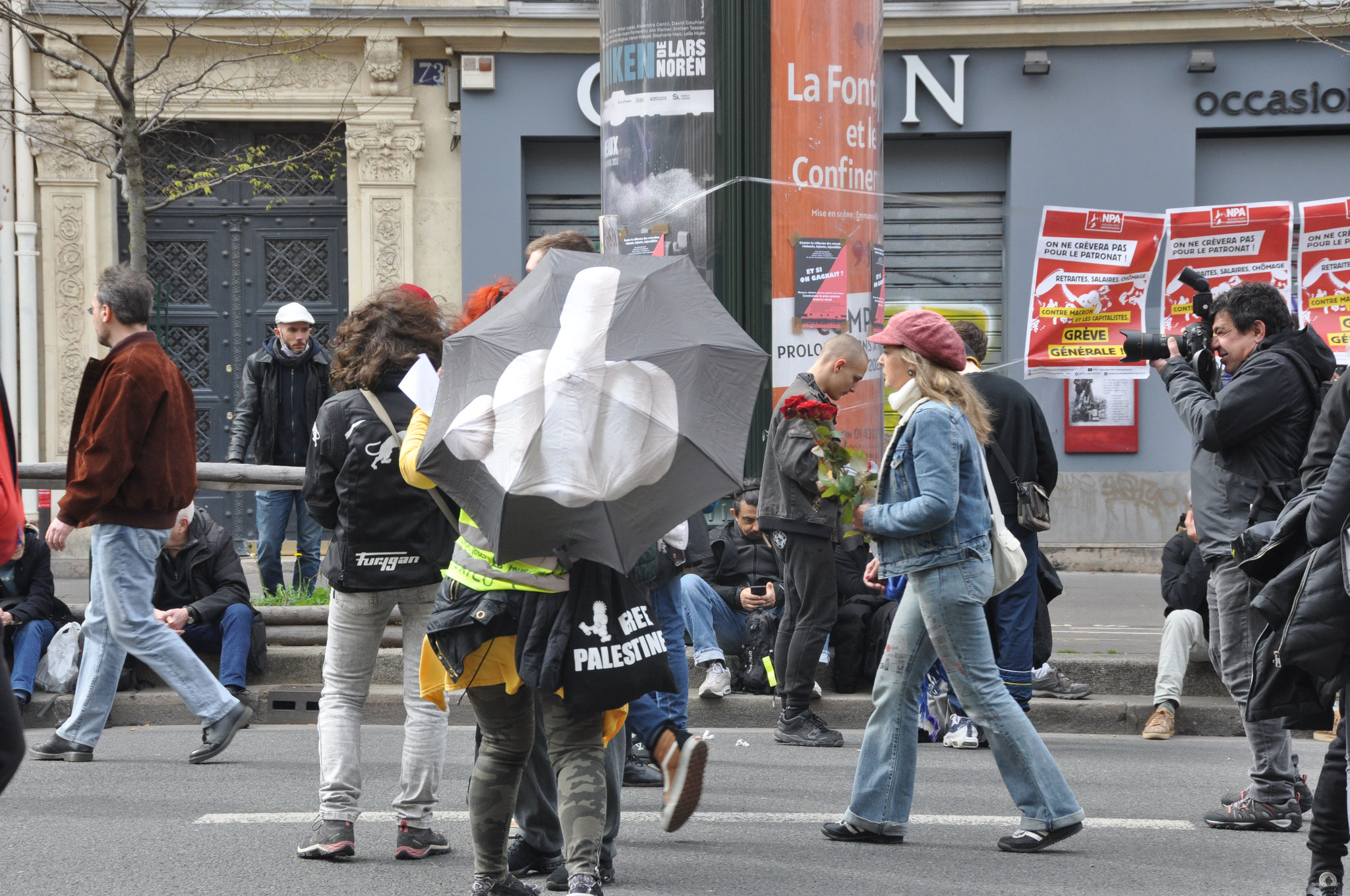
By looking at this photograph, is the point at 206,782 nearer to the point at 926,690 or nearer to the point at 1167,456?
the point at 926,690

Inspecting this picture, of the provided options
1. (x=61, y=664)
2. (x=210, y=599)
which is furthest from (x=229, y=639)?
(x=61, y=664)

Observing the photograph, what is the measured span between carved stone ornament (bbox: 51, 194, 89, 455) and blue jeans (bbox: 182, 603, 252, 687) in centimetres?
632

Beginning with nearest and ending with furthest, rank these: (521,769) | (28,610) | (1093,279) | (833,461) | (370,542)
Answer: (521,769) < (370,542) < (833,461) < (28,610) < (1093,279)

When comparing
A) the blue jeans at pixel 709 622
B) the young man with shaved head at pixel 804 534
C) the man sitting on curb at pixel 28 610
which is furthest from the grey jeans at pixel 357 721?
the man sitting on curb at pixel 28 610

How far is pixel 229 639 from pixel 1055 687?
4.48m

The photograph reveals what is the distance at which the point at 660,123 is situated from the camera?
759 centimetres

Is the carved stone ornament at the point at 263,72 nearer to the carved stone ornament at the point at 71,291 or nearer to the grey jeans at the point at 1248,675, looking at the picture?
the carved stone ornament at the point at 71,291

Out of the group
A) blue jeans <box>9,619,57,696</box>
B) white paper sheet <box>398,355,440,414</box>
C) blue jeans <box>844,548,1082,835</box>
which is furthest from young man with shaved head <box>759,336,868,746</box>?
blue jeans <box>9,619,57,696</box>

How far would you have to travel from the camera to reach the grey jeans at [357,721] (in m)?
4.64

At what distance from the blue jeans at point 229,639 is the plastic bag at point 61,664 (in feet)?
1.87

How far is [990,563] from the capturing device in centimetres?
494

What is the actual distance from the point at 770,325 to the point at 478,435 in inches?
178

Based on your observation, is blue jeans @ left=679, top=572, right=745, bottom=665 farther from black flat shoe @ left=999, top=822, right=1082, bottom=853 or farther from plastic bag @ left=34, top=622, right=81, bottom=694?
plastic bag @ left=34, top=622, right=81, bottom=694

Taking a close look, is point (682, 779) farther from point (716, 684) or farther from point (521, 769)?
point (716, 684)
